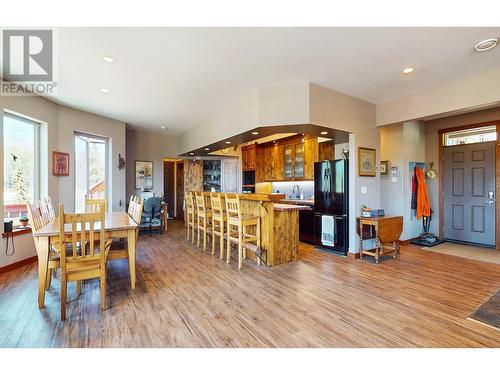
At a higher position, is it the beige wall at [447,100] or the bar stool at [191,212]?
the beige wall at [447,100]

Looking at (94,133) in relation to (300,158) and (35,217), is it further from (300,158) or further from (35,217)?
(300,158)

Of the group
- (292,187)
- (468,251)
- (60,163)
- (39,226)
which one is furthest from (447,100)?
(60,163)

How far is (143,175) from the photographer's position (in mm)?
7020

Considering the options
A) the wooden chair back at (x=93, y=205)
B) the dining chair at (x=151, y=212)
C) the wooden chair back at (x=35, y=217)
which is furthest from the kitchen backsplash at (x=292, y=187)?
the wooden chair back at (x=35, y=217)

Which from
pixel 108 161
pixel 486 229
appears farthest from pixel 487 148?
pixel 108 161

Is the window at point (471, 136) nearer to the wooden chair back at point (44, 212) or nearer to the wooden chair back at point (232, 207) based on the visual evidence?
the wooden chair back at point (232, 207)

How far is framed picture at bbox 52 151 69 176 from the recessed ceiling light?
6450 mm

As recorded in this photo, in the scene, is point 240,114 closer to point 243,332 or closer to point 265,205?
point 265,205

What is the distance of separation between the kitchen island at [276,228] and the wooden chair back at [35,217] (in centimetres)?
239

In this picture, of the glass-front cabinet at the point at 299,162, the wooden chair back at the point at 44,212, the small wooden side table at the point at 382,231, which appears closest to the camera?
the wooden chair back at the point at 44,212

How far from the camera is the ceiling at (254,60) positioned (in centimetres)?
235

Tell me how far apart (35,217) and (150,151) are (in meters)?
4.73

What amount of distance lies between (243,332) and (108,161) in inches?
207

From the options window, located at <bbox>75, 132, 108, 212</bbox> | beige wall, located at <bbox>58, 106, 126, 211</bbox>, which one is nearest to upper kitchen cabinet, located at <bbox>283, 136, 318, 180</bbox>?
beige wall, located at <bbox>58, 106, 126, 211</bbox>
